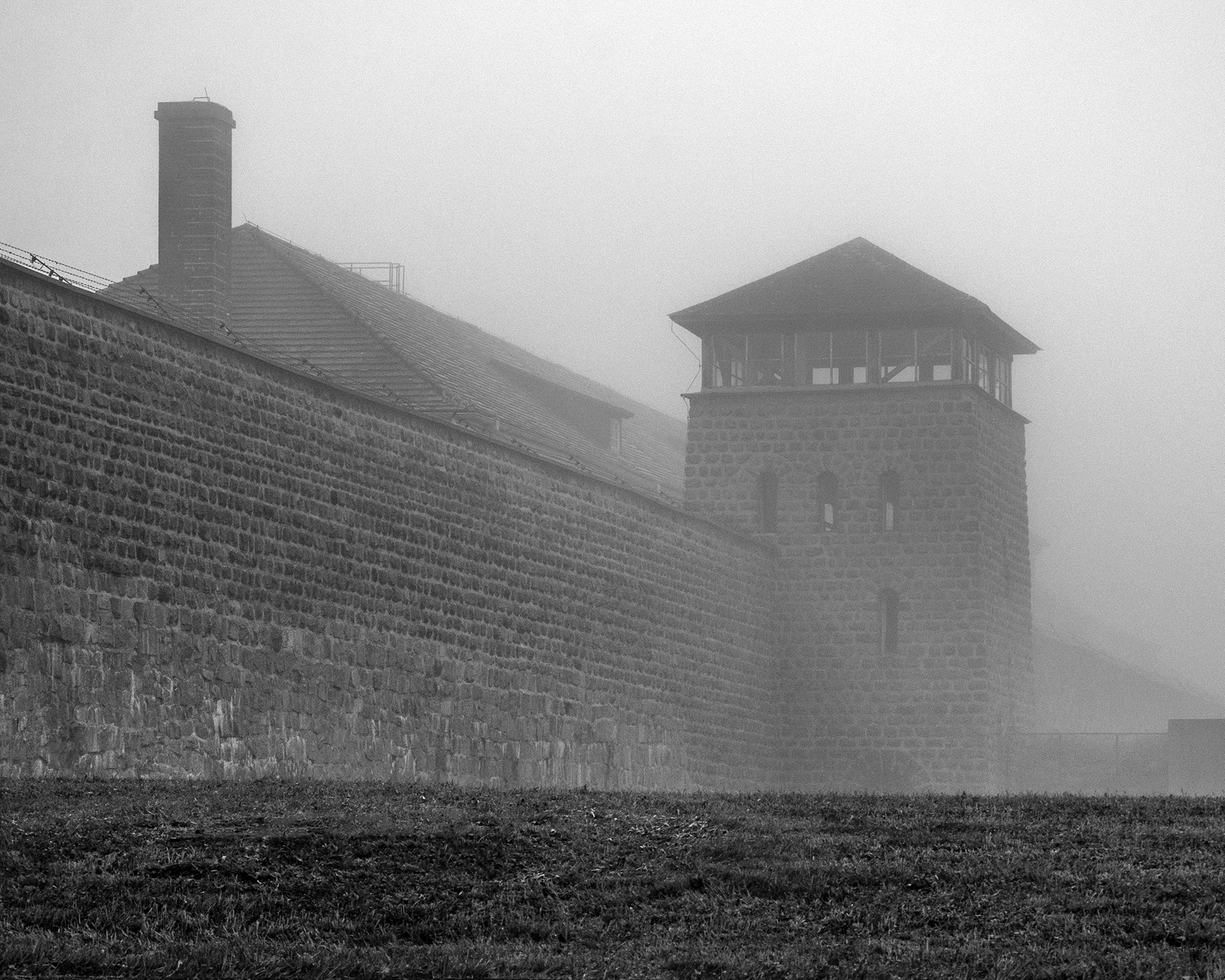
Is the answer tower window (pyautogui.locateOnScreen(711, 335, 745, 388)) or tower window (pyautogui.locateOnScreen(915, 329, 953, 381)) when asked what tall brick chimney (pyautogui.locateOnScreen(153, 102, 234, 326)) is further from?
tower window (pyautogui.locateOnScreen(915, 329, 953, 381))

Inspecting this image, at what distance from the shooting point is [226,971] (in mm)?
10508

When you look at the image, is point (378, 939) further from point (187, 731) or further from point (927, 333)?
point (927, 333)

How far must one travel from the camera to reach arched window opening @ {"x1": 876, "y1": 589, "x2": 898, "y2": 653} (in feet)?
125

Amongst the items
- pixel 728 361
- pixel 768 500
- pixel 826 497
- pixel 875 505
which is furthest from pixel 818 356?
pixel 875 505

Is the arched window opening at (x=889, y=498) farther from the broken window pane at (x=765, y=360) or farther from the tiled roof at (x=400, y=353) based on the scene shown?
the tiled roof at (x=400, y=353)

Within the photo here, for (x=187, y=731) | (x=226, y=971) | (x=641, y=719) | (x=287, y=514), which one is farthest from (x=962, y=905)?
(x=641, y=719)

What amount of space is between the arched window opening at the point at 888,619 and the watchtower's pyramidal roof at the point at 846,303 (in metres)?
5.11

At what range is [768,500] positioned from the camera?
3931 centimetres

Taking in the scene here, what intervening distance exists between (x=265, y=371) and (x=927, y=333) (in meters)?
19.6

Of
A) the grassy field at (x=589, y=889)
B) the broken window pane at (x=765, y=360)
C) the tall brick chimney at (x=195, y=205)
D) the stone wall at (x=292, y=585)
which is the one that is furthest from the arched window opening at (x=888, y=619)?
the grassy field at (x=589, y=889)

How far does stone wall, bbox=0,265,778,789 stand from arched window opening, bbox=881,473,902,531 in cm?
674

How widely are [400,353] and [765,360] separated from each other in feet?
23.2

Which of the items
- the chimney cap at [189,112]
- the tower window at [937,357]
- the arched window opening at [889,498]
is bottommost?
the arched window opening at [889,498]

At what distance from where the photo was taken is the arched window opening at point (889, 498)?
38.7 metres
